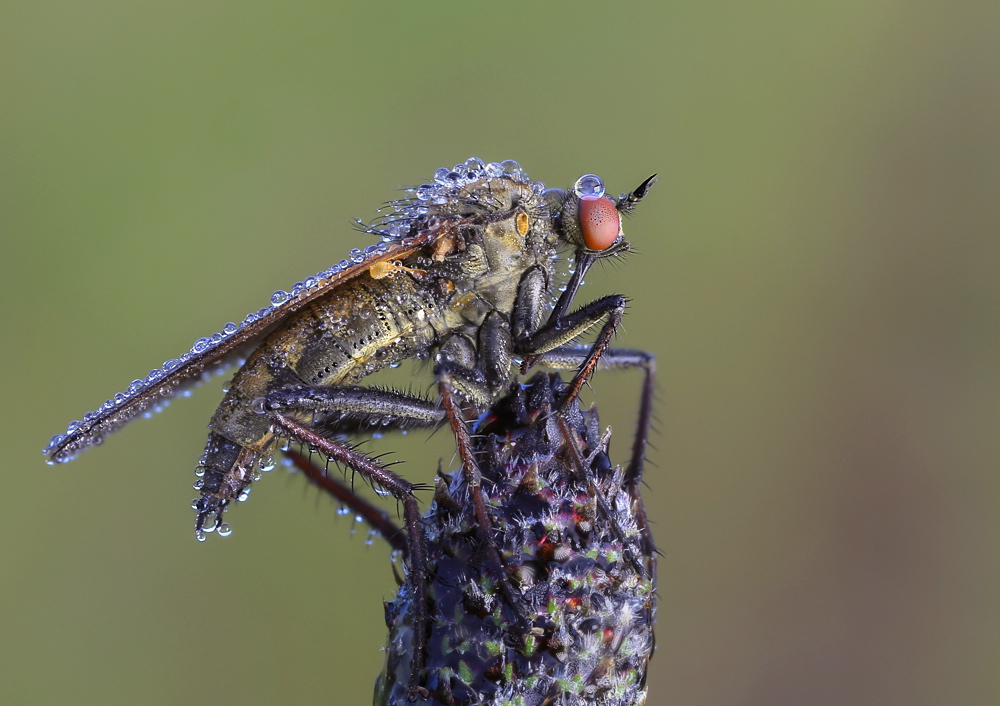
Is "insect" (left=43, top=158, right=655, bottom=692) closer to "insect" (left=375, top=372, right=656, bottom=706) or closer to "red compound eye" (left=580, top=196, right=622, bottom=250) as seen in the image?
"red compound eye" (left=580, top=196, right=622, bottom=250)

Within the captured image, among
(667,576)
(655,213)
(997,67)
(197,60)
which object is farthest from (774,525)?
(197,60)

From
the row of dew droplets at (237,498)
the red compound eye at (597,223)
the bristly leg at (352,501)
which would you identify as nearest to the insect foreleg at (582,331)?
the red compound eye at (597,223)

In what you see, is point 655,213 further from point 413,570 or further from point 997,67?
point 413,570

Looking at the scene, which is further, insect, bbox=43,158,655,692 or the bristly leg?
insect, bbox=43,158,655,692

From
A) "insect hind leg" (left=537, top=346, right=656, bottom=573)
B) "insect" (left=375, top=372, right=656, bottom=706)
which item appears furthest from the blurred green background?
"insect" (left=375, top=372, right=656, bottom=706)

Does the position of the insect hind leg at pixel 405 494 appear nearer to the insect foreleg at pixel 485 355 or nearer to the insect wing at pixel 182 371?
the insect wing at pixel 182 371

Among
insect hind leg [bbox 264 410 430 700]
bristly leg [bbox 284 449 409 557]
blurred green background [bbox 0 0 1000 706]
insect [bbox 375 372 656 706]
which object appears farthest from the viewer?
blurred green background [bbox 0 0 1000 706]

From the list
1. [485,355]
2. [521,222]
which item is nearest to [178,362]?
[485,355]

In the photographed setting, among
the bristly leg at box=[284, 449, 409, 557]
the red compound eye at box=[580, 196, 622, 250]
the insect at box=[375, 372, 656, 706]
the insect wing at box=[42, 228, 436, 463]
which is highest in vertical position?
the red compound eye at box=[580, 196, 622, 250]
